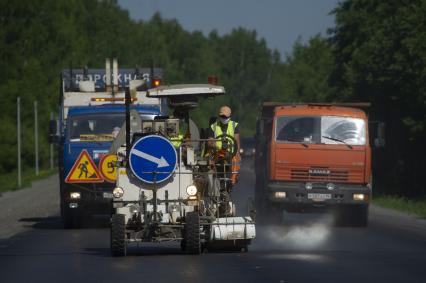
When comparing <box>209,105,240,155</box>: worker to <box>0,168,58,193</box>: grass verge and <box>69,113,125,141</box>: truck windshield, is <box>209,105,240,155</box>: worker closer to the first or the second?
<box>69,113,125,141</box>: truck windshield

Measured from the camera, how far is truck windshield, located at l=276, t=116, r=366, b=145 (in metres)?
30.1

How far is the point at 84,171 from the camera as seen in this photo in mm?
27969

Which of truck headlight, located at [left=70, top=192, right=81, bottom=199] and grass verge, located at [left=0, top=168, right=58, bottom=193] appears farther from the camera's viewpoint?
grass verge, located at [left=0, top=168, right=58, bottom=193]

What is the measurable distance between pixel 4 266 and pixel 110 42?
108 meters

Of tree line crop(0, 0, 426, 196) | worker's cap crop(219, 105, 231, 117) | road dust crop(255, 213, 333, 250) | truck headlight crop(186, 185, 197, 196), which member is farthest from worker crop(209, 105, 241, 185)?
tree line crop(0, 0, 426, 196)

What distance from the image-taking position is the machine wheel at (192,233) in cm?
1938

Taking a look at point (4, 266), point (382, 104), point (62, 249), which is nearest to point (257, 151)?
point (62, 249)

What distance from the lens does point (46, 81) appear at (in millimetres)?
91500

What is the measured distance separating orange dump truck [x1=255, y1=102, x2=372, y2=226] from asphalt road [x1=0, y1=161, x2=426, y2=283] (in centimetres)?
61

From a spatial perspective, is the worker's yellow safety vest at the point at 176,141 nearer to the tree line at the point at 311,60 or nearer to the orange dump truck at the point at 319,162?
the orange dump truck at the point at 319,162

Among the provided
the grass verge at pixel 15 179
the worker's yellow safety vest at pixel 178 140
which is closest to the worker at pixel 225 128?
the worker's yellow safety vest at pixel 178 140

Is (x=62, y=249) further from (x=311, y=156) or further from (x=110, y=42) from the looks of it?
(x=110, y=42)

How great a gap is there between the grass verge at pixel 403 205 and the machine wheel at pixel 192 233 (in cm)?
1599

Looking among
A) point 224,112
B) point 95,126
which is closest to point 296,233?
point 95,126
